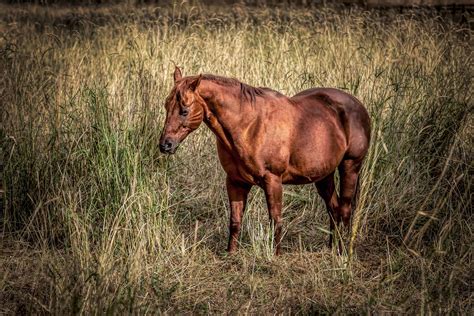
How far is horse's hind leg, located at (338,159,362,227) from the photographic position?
16.0ft

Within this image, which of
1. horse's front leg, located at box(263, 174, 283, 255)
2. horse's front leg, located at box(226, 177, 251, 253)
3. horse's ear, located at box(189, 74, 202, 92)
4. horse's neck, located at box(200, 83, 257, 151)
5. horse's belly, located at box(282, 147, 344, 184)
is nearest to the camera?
horse's ear, located at box(189, 74, 202, 92)

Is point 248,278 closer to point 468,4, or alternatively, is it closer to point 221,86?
point 221,86

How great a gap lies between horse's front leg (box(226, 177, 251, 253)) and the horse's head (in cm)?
63

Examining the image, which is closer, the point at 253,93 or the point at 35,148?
the point at 253,93

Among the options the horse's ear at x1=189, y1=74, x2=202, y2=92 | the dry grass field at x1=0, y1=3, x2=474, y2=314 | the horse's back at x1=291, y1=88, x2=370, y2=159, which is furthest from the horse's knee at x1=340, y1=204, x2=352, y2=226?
the horse's ear at x1=189, y1=74, x2=202, y2=92

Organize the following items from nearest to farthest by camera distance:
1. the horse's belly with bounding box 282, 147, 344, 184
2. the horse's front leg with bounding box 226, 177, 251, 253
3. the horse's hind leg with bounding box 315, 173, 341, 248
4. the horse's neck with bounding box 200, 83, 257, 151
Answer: the horse's neck with bounding box 200, 83, 257, 151 → the horse's belly with bounding box 282, 147, 344, 184 → the horse's front leg with bounding box 226, 177, 251, 253 → the horse's hind leg with bounding box 315, 173, 341, 248

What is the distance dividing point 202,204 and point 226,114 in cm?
164

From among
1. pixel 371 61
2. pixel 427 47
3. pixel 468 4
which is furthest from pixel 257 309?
pixel 468 4

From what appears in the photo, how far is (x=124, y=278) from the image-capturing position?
401 centimetres

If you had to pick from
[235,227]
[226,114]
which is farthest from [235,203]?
[226,114]

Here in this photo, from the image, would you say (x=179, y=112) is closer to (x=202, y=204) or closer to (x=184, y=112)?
(x=184, y=112)

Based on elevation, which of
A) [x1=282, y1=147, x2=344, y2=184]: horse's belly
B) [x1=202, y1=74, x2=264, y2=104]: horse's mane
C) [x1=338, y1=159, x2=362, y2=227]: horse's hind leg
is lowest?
[x1=338, y1=159, x2=362, y2=227]: horse's hind leg

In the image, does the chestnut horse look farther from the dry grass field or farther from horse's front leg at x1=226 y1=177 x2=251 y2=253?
the dry grass field

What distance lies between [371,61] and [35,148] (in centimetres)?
360
